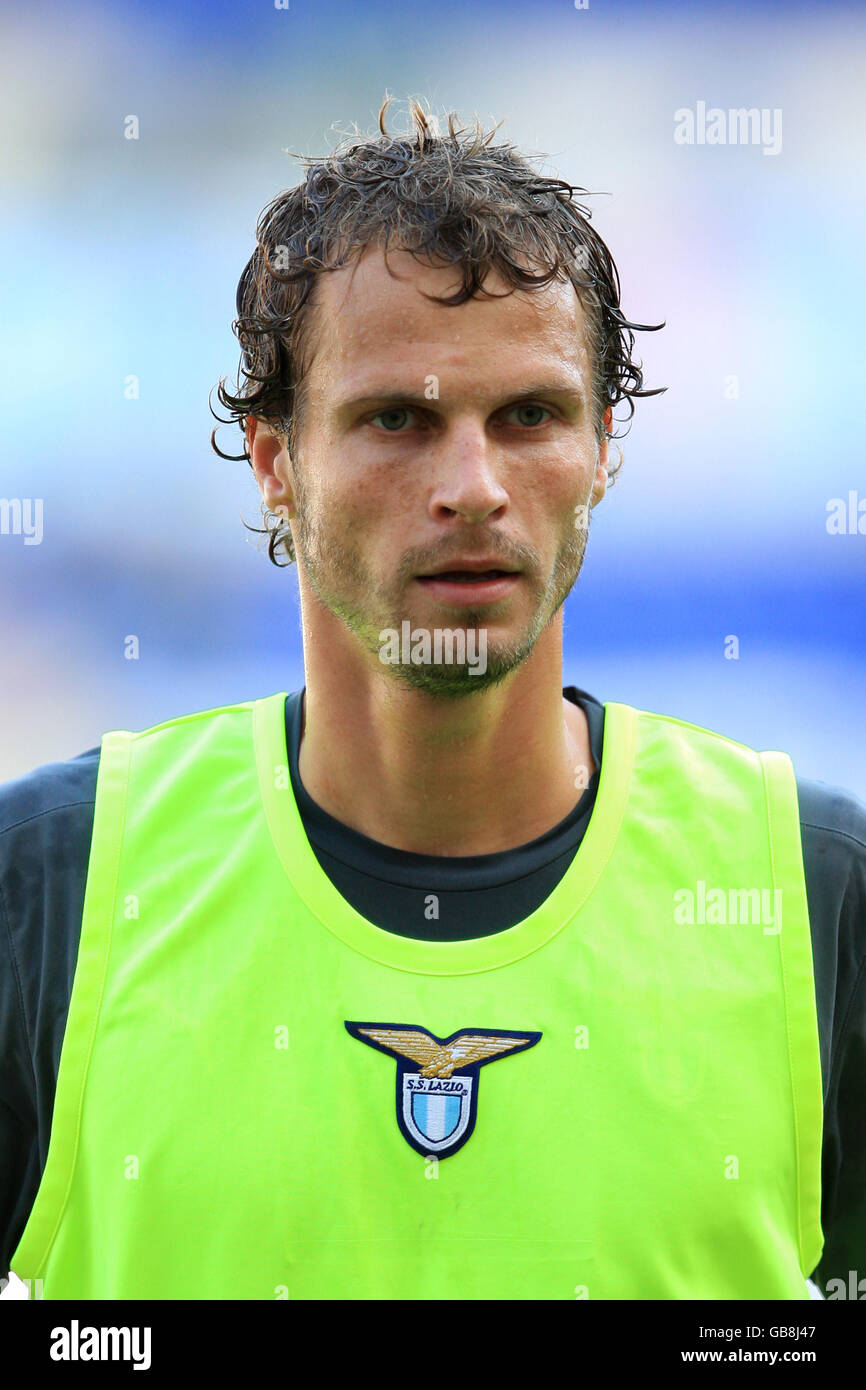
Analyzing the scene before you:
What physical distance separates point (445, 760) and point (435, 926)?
1.00 ft

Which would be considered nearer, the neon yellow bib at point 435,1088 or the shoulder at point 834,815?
the neon yellow bib at point 435,1088

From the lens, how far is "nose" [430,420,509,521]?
2193 millimetres

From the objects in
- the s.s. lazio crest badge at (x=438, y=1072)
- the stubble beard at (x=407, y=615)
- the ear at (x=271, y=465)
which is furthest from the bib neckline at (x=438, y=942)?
the ear at (x=271, y=465)

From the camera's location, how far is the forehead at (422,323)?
227cm

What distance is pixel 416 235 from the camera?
2.38 meters

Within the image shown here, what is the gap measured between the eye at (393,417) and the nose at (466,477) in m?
0.09

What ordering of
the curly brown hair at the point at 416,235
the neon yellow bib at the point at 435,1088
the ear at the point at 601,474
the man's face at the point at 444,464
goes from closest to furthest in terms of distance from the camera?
the neon yellow bib at the point at 435,1088
the man's face at the point at 444,464
the curly brown hair at the point at 416,235
the ear at the point at 601,474

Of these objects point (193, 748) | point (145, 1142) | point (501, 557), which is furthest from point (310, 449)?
point (145, 1142)

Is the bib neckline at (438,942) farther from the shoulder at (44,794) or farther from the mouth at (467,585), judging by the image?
the mouth at (467,585)

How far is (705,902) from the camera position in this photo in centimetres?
234

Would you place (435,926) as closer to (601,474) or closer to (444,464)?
(444,464)

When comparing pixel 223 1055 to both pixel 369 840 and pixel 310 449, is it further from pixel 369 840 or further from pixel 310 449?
pixel 310 449

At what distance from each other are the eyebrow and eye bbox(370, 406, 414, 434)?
0.02 metres

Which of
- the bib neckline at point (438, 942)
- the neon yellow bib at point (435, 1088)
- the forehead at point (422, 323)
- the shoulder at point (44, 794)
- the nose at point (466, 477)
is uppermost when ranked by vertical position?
the forehead at point (422, 323)
